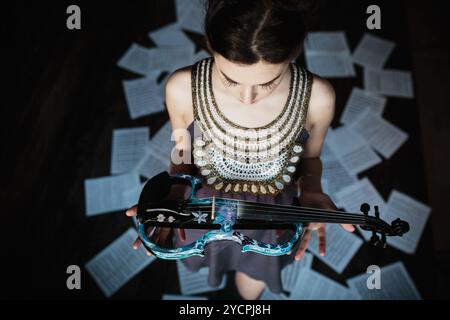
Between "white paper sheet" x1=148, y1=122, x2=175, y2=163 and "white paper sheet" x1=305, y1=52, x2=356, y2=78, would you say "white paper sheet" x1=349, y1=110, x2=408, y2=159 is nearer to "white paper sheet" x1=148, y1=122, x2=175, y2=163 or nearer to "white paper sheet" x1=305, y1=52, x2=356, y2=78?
"white paper sheet" x1=305, y1=52, x2=356, y2=78

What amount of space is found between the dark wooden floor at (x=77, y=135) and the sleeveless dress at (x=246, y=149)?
0.90 m

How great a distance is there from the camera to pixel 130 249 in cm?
211

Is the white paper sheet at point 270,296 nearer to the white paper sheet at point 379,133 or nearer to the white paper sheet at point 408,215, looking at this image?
the white paper sheet at point 408,215

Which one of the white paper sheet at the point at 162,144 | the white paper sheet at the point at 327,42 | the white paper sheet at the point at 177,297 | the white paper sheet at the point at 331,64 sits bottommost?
the white paper sheet at the point at 177,297

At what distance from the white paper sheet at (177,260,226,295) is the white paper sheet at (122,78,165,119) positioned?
106 centimetres

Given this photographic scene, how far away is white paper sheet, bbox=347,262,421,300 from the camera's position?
2016 mm

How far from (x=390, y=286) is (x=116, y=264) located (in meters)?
1.59

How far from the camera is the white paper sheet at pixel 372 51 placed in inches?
100

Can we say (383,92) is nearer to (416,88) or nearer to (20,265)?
(416,88)

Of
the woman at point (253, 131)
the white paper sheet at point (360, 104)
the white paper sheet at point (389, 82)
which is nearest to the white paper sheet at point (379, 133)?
the white paper sheet at point (360, 104)

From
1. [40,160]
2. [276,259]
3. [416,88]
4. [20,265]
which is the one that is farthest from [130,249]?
[416,88]

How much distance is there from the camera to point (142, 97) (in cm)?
248
